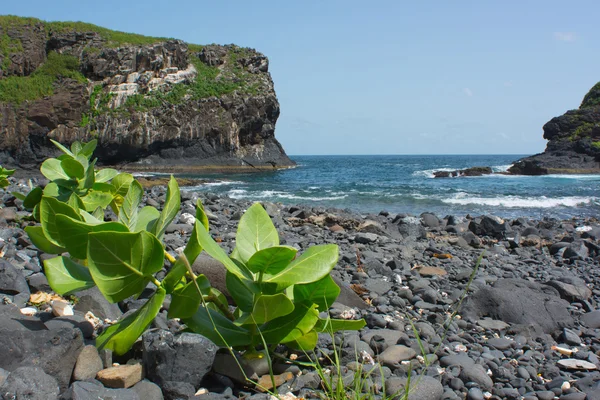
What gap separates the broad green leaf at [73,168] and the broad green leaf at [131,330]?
126cm

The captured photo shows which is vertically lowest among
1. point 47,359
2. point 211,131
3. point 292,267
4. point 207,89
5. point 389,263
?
point 389,263

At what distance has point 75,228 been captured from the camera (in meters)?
1.53

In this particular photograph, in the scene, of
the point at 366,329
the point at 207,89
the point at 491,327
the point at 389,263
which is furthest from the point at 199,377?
the point at 207,89

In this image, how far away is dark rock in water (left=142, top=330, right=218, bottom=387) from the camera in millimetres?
1622

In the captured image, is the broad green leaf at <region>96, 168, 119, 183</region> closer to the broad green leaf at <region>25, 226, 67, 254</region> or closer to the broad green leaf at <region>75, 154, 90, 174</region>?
the broad green leaf at <region>75, 154, 90, 174</region>

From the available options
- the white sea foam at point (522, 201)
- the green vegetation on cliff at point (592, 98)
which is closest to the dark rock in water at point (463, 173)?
the white sea foam at point (522, 201)

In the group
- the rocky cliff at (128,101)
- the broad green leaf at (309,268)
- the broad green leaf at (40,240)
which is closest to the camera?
the broad green leaf at (309,268)

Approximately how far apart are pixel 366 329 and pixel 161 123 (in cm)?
4102

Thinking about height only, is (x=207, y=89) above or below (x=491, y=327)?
above

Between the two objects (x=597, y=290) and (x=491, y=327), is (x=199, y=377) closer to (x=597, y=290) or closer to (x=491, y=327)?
(x=491, y=327)

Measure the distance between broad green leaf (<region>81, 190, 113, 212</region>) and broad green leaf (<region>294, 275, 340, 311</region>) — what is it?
1.23m

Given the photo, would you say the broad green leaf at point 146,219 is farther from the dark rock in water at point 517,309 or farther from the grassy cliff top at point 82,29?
the grassy cliff top at point 82,29

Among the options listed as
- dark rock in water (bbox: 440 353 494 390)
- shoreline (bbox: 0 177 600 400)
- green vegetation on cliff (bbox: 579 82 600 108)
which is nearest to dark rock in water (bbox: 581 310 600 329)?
shoreline (bbox: 0 177 600 400)

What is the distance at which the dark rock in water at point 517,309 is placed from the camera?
329cm
